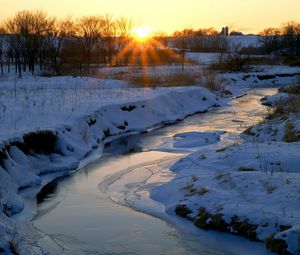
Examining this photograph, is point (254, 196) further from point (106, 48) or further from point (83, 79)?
point (106, 48)

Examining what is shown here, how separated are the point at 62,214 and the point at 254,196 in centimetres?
371

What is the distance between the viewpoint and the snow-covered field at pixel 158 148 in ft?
27.6

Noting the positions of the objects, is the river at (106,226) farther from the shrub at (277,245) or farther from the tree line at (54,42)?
the tree line at (54,42)

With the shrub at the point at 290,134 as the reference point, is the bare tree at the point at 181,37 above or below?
above

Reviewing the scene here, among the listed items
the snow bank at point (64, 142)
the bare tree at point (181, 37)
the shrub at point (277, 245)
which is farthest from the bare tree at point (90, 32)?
the shrub at point (277, 245)

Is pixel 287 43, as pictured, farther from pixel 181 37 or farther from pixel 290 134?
pixel 290 134

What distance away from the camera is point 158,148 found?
16.1 m

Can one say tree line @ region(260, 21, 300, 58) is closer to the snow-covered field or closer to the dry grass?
the dry grass

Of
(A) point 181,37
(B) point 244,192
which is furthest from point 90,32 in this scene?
(B) point 244,192

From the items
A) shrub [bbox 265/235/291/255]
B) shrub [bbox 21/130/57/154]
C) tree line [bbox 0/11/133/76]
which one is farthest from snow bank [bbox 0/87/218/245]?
tree line [bbox 0/11/133/76]

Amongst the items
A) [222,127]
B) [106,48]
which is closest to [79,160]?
[222,127]

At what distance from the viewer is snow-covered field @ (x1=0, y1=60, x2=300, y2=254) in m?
8.41

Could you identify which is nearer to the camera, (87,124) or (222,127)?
(87,124)

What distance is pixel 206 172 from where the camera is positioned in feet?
36.8
